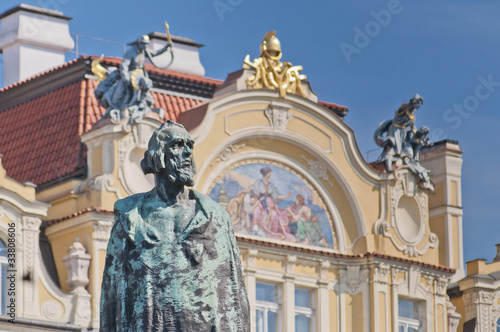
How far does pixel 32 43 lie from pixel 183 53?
9.50ft

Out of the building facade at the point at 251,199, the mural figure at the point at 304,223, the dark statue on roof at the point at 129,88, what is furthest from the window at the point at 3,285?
the mural figure at the point at 304,223

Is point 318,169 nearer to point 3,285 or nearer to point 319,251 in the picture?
point 319,251

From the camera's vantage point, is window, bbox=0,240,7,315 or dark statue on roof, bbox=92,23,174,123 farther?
dark statue on roof, bbox=92,23,174,123

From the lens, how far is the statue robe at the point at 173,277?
29.4 ft

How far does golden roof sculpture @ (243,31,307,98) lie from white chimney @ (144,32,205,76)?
436 cm

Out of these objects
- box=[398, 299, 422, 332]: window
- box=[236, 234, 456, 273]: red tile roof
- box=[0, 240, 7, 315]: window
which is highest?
box=[236, 234, 456, 273]: red tile roof

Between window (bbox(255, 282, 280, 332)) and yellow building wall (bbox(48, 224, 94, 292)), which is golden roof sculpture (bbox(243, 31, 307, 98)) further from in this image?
yellow building wall (bbox(48, 224, 94, 292))

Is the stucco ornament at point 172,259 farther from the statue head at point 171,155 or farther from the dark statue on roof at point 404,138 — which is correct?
the dark statue on roof at point 404,138

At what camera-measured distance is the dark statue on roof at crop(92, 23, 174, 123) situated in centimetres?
3041

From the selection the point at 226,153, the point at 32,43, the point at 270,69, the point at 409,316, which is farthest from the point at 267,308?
the point at 32,43

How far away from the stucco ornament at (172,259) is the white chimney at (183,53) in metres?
26.8

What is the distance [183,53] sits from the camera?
120 ft

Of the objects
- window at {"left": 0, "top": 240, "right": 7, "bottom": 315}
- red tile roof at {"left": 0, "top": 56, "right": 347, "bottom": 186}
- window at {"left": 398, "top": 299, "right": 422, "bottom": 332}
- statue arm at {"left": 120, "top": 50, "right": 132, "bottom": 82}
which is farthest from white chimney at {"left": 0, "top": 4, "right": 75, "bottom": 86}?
window at {"left": 398, "top": 299, "right": 422, "bottom": 332}

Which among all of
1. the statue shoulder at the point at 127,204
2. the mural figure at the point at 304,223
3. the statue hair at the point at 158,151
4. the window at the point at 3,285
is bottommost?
the statue shoulder at the point at 127,204
